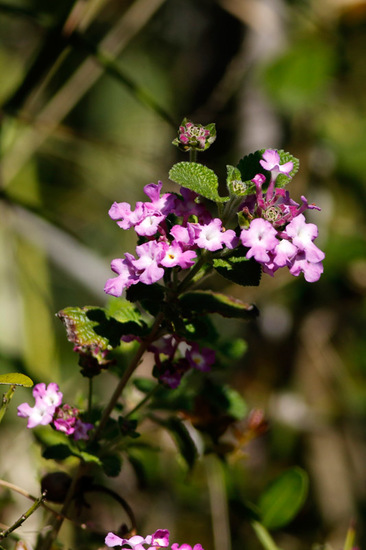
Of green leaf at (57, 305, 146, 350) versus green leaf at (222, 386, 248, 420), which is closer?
green leaf at (57, 305, 146, 350)

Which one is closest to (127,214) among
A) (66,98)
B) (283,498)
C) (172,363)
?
(172,363)

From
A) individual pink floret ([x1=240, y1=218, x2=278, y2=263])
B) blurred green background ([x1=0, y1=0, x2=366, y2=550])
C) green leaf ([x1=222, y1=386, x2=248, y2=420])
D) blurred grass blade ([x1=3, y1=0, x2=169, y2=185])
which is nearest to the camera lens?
individual pink floret ([x1=240, y1=218, x2=278, y2=263])

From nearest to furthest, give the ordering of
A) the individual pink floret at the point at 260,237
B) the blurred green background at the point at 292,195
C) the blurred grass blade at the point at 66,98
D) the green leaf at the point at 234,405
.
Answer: the individual pink floret at the point at 260,237 < the green leaf at the point at 234,405 < the blurred green background at the point at 292,195 < the blurred grass blade at the point at 66,98

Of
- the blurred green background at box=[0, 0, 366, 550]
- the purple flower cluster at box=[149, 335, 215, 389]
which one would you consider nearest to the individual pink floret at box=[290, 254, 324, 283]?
the purple flower cluster at box=[149, 335, 215, 389]

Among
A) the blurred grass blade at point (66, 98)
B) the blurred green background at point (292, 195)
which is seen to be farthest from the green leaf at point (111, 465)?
the blurred grass blade at point (66, 98)

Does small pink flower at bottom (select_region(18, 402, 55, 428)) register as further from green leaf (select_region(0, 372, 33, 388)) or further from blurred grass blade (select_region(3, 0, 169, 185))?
blurred grass blade (select_region(3, 0, 169, 185))

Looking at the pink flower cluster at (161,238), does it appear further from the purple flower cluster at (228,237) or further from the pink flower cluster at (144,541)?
the pink flower cluster at (144,541)

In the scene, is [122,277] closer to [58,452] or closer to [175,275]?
[175,275]
